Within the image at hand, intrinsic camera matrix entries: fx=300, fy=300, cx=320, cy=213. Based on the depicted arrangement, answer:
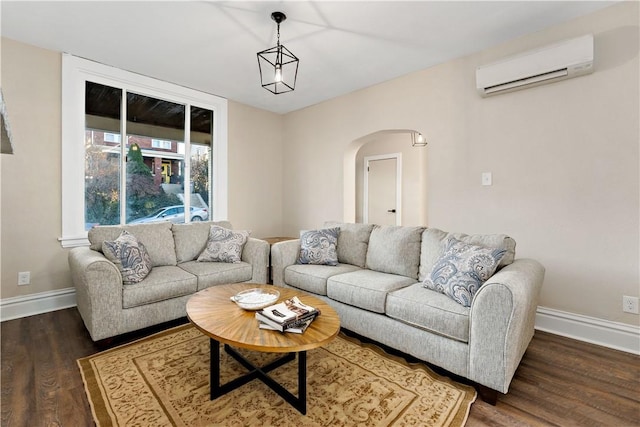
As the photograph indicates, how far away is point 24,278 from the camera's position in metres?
2.93

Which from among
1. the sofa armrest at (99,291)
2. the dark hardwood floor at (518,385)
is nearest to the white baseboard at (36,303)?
the dark hardwood floor at (518,385)

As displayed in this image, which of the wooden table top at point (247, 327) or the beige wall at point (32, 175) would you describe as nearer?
the wooden table top at point (247, 327)

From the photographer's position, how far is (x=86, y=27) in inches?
104

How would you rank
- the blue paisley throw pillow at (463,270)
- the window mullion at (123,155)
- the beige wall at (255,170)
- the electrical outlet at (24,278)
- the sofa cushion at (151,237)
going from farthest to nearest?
the beige wall at (255,170) < the window mullion at (123,155) < the electrical outlet at (24,278) < the sofa cushion at (151,237) < the blue paisley throw pillow at (463,270)

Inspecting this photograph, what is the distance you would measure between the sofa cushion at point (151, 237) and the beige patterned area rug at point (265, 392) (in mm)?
946

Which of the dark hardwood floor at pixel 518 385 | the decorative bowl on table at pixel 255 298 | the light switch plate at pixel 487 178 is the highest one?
the light switch plate at pixel 487 178

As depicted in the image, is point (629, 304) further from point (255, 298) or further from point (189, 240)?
point (189, 240)

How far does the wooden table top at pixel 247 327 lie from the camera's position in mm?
1463

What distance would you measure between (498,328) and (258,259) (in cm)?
227

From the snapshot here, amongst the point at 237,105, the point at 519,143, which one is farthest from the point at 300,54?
the point at 519,143

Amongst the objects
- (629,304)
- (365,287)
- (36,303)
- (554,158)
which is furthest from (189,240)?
(629,304)

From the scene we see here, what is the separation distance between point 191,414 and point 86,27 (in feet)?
10.5

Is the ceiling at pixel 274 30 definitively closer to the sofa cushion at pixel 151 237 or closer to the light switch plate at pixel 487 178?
the light switch plate at pixel 487 178

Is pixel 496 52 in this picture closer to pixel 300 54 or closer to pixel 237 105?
pixel 300 54
